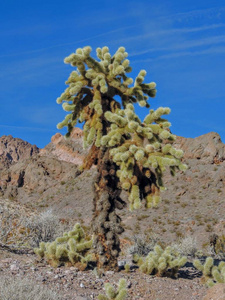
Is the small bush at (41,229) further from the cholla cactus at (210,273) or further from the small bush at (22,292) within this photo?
the small bush at (22,292)

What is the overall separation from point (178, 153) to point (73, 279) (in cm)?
331

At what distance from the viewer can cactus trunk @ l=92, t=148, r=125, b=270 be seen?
26.7 feet

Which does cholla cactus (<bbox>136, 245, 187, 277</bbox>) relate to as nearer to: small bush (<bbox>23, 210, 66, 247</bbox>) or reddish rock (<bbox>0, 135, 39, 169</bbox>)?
small bush (<bbox>23, 210, 66, 247</bbox>)

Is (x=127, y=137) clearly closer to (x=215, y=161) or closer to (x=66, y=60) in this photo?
(x=66, y=60)

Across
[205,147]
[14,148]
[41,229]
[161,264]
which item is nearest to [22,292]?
[161,264]

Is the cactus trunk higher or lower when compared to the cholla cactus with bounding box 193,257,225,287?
higher

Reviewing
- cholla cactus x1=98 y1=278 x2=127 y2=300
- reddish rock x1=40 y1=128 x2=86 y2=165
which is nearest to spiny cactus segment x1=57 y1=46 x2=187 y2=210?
cholla cactus x1=98 y1=278 x2=127 y2=300

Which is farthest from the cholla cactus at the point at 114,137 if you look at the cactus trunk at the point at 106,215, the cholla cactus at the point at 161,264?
the cholla cactus at the point at 161,264

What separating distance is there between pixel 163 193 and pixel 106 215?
3140 centimetres

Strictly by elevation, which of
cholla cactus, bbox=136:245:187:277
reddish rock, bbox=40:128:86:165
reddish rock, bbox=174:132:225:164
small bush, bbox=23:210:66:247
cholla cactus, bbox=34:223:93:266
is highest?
reddish rock, bbox=40:128:86:165

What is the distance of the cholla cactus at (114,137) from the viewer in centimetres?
764

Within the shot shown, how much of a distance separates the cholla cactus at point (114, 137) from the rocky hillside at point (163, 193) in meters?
18.0

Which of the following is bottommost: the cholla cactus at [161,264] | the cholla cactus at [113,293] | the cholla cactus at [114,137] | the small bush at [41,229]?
the cholla cactus at [113,293]

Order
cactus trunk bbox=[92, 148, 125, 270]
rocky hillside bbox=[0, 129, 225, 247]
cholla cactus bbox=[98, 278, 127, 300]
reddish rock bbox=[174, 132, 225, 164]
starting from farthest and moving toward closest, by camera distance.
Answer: reddish rock bbox=[174, 132, 225, 164]
rocky hillside bbox=[0, 129, 225, 247]
cactus trunk bbox=[92, 148, 125, 270]
cholla cactus bbox=[98, 278, 127, 300]
